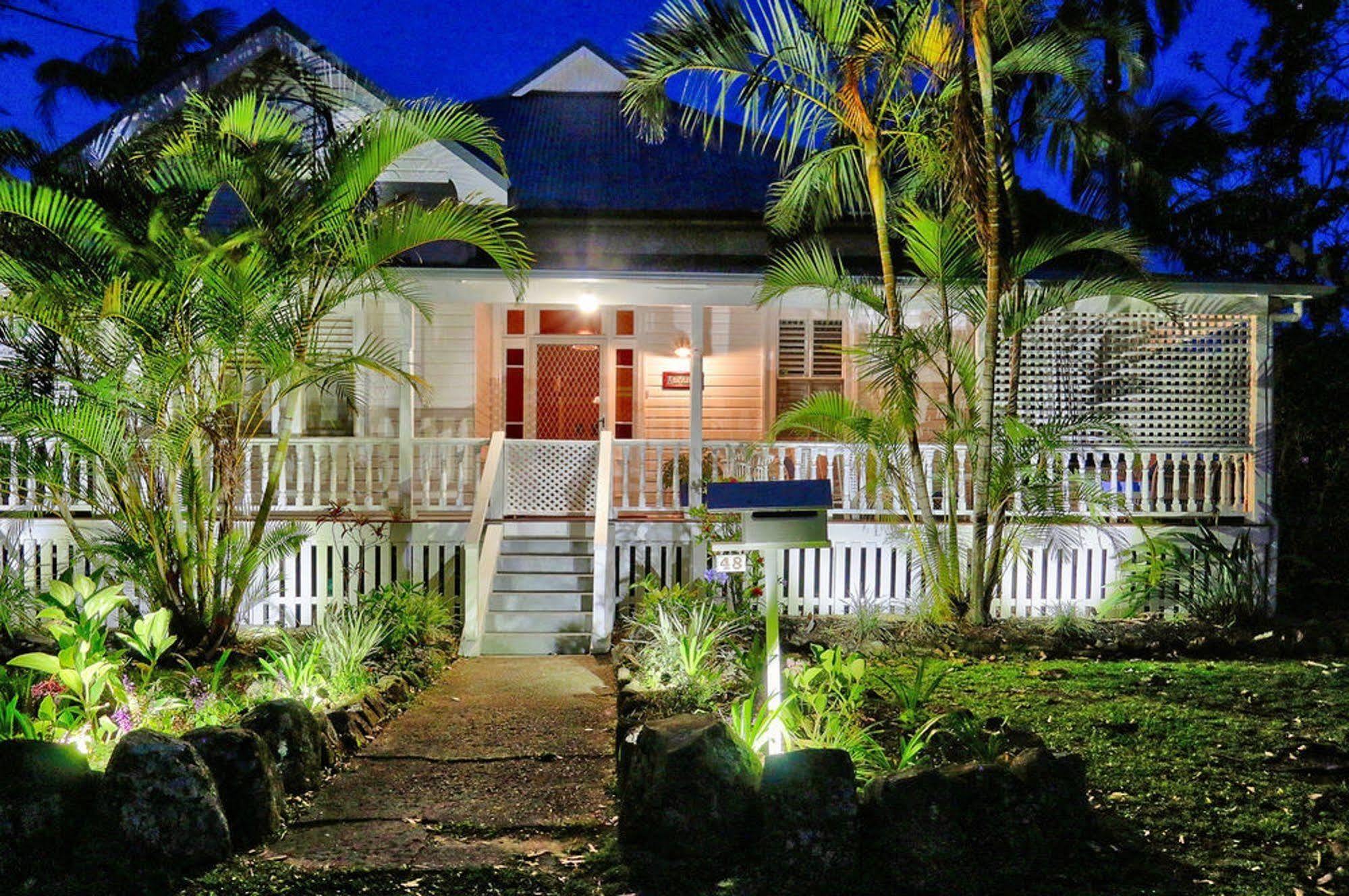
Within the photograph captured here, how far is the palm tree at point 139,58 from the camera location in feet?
89.9

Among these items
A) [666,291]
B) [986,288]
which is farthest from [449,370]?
[986,288]

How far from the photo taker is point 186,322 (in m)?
7.35

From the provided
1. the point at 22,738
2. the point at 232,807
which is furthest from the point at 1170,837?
the point at 22,738

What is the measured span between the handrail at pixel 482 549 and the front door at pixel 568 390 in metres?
2.97

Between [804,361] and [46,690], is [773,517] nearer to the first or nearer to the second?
[46,690]

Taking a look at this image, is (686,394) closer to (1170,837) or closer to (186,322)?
(186,322)

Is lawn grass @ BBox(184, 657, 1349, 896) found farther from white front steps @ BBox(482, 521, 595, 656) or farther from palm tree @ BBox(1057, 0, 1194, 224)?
palm tree @ BBox(1057, 0, 1194, 224)

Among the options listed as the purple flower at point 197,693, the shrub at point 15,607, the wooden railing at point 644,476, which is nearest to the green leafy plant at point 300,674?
the purple flower at point 197,693

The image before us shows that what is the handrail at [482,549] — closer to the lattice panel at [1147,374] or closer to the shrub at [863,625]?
the shrub at [863,625]

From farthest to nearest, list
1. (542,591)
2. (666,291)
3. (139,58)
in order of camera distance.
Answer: (139,58) → (666,291) → (542,591)

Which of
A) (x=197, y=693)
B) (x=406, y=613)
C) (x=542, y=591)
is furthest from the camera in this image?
(x=542, y=591)

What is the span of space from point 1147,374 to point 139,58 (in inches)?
1095

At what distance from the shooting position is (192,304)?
23.9 feet

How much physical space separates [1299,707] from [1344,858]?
108 inches
